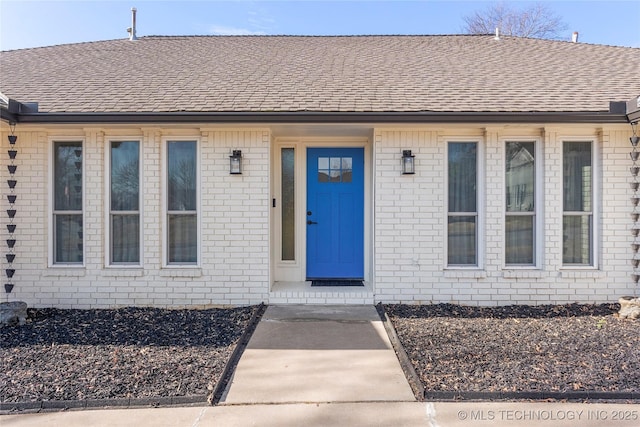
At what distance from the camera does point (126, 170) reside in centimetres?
563

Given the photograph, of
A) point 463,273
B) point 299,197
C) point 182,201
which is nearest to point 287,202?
point 299,197

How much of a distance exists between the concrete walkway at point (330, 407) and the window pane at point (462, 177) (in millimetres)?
2660

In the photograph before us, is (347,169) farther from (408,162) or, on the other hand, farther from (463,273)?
(463,273)

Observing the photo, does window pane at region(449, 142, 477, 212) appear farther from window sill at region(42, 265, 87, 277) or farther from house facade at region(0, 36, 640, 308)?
window sill at region(42, 265, 87, 277)

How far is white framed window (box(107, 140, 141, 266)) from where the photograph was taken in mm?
5613

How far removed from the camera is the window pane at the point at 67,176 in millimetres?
5613

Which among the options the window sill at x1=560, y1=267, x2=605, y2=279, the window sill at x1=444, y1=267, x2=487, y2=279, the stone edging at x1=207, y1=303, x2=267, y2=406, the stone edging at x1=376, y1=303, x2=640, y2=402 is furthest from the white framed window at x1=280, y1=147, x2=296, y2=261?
the window sill at x1=560, y1=267, x2=605, y2=279

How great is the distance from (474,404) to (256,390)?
1712mm

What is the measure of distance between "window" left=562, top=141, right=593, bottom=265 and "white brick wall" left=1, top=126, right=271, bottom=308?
425 centimetres

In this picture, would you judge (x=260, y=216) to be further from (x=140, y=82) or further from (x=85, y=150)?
(x=140, y=82)

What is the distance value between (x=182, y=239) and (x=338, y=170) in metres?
2.67

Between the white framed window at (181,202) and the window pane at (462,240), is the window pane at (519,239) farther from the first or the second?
the white framed window at (181,202)

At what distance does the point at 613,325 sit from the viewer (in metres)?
4.67

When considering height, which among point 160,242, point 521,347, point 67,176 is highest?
point 67,176
